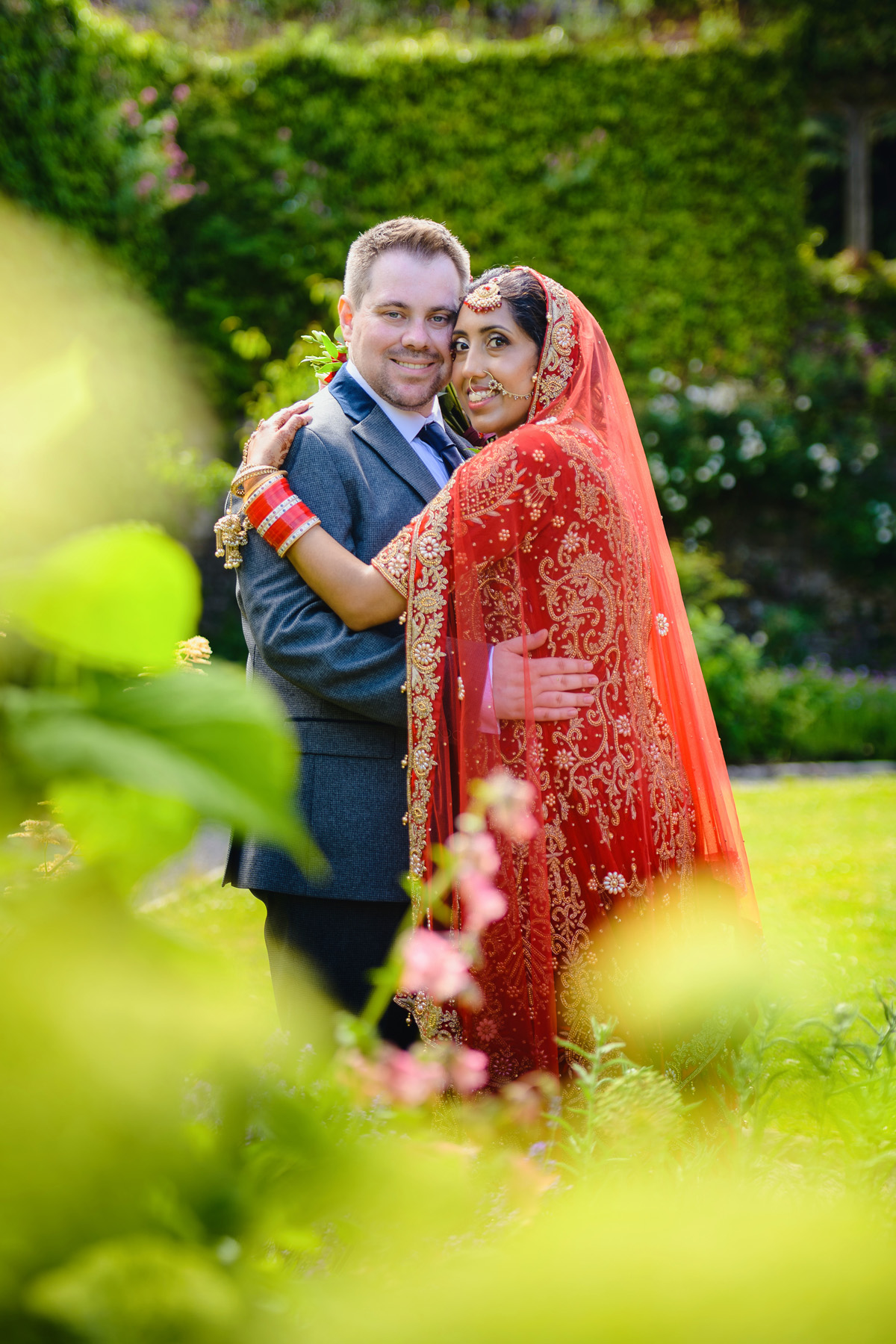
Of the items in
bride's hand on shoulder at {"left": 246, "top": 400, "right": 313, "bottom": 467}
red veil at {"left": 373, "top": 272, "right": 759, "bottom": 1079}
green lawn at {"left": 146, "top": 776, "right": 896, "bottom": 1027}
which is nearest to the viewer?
red veil at {"left": 373, "top": 272, "right": 759, "bottom": 1079}

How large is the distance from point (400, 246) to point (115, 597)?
2179 millimetres

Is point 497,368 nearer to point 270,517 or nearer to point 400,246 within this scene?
point 400,246

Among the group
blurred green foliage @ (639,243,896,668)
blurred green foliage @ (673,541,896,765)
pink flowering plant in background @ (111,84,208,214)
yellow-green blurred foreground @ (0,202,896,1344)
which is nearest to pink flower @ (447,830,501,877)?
yellow-green blurred foreground @ (0,202,896,1344)

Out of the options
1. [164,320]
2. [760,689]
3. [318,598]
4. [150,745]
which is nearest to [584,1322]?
[150,745]

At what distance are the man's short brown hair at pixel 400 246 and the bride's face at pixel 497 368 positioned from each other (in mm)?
250

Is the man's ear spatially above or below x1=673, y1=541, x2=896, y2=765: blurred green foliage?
above

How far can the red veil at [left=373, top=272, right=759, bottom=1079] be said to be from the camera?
206 centimetres

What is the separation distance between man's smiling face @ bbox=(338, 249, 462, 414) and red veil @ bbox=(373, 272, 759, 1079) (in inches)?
15.2

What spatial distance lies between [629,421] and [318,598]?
796mm

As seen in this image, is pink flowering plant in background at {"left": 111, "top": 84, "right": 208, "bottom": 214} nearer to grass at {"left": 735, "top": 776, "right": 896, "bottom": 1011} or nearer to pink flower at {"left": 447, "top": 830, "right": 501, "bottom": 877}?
grass at {"left": 735, "top": 776, "right": 896, "bottom": 1011}

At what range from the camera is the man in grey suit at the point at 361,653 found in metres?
2.19

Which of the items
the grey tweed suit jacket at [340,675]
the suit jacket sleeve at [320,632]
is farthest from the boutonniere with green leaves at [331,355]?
the suit jacket sleeve at [320,632]

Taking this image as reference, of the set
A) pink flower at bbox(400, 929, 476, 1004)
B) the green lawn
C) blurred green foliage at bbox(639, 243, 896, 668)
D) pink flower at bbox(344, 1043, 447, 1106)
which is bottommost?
the green lawn

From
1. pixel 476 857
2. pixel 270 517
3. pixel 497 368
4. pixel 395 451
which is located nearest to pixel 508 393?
pixel 497 368
